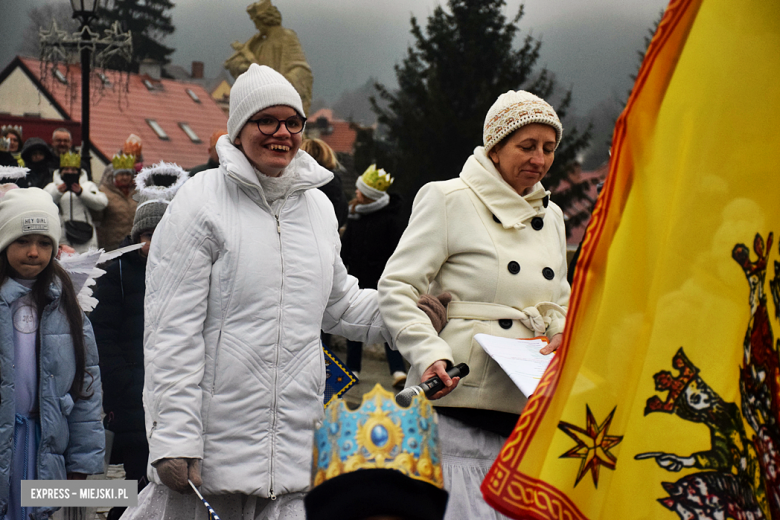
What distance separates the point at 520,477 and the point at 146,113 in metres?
36.7

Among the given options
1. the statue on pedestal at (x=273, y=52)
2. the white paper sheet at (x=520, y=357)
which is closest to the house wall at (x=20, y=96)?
the statue on pedestal at (x=273, y=52)

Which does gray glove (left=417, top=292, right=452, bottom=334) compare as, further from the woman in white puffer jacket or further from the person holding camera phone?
the person holding camera phone

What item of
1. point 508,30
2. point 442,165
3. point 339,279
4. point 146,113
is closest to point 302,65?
point 442,165

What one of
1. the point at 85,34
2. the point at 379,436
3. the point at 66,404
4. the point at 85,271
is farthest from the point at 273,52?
the point at 379,436

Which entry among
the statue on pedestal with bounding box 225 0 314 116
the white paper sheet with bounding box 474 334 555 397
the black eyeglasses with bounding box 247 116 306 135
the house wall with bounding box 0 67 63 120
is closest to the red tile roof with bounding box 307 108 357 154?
the house wall with bounding box 0 67 63 120

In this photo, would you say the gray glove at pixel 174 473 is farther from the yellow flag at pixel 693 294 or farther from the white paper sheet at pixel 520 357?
the yellow flag at pixel 693 294

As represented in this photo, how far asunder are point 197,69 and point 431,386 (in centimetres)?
5291

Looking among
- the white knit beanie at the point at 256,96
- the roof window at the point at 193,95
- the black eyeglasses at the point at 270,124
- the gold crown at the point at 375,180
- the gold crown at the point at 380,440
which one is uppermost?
the white knit beanie at the point at 256,96

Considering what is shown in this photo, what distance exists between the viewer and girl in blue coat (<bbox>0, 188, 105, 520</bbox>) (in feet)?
12.4

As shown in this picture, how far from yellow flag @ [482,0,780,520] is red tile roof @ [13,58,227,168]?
29.4m

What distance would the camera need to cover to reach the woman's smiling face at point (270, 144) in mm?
3088

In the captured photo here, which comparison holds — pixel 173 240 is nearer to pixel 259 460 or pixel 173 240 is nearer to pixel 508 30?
pixel 259 460

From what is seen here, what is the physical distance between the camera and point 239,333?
2971mm

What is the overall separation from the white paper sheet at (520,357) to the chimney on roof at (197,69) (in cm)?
5224
